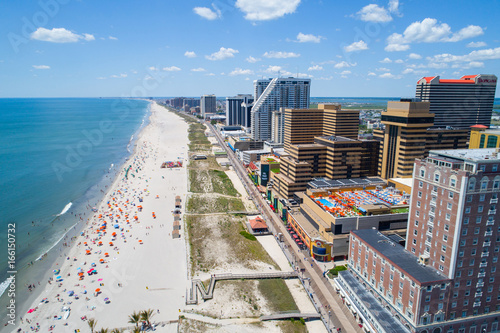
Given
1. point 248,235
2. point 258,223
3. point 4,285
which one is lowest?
point 4,285

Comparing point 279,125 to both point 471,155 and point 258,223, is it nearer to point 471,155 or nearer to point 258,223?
point 258,223

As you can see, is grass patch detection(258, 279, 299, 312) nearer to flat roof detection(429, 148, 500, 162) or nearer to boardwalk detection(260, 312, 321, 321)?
boardwalk detection(260, 312, 321, 321)

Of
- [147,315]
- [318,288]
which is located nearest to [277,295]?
[318,288]

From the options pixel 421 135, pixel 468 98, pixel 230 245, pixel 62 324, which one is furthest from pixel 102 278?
pixel 468 98

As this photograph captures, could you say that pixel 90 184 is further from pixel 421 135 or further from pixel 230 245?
pixel 421 135

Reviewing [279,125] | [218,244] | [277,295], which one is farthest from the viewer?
[279,125]

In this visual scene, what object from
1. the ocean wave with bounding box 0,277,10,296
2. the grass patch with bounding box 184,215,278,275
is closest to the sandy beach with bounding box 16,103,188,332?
the grass patch with bounding box 184,215,278,275

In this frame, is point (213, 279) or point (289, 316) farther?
point (213, 279)

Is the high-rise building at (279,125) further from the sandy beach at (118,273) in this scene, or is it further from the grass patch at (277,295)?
the grass patch at (277,295)
